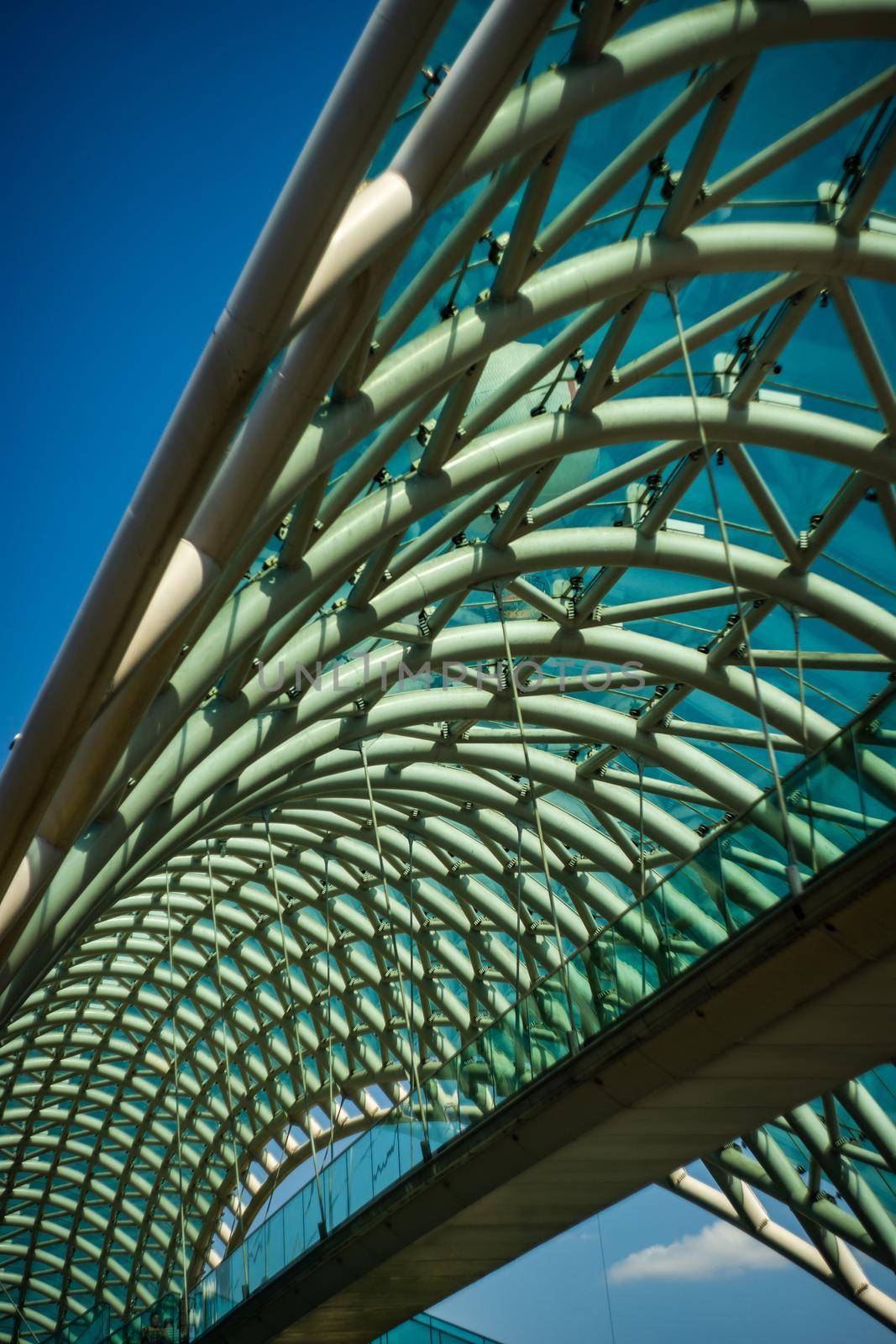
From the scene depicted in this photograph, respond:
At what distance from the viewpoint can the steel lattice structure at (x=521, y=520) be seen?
882 centimetres

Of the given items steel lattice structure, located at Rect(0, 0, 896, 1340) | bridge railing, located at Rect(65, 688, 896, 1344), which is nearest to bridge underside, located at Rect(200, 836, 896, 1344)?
bridge railing, located at Rect(65, 688, 896, 1344)

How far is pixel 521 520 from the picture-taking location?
737 inches

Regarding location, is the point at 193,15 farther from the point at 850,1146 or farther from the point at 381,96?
the point at 850,1146

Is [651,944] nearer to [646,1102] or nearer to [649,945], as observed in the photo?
[649,945]

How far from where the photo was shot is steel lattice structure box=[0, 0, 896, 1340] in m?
8.82

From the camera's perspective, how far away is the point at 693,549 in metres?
19.8

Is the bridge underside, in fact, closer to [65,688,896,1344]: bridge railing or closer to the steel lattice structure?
[65,688,896,1344]: bridge railing

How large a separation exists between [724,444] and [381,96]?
11.2 metres

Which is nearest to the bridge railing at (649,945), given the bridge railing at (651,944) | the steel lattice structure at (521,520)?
the bridge railing at (651,944)

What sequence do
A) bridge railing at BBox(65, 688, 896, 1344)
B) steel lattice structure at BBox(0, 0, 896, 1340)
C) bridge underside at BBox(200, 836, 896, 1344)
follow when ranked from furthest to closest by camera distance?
1. bridge railing at BBox(65, 688, 896, 1344)
2. bridge underside at BBox(200, 836, 896, 1344)
3. steel lattice structure at BBox(0, 0, 896, 1340)

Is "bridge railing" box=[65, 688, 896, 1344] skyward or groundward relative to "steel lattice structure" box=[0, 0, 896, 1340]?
groundward

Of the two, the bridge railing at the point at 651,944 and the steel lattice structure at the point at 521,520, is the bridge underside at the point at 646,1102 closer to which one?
the bridge railing at the point at 651,944

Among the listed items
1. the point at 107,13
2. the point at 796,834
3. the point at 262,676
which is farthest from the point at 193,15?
the point at 796,834

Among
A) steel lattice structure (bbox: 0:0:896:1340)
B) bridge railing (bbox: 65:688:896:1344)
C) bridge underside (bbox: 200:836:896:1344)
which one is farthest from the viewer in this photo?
bridge railing (bbox: 65:688:896:1344)
